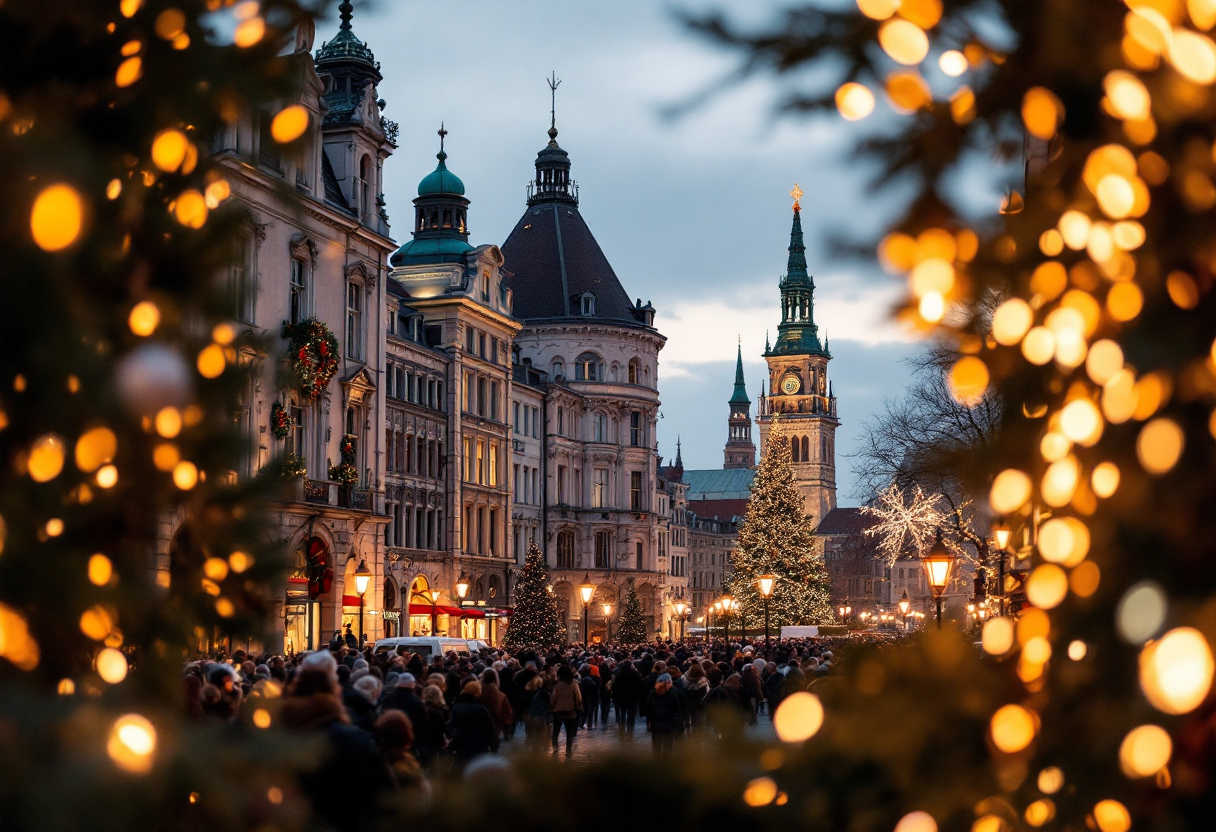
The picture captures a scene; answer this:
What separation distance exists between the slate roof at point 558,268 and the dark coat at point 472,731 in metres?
76.8

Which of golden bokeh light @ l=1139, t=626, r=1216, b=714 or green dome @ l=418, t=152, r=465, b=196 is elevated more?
green dome @ l=418, t=152, r=465, b=196

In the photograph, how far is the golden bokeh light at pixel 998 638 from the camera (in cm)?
452

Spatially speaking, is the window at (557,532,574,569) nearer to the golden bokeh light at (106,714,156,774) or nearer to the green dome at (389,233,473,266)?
the green dome at (389,233,473,266)

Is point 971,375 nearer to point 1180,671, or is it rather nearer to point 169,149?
point 1180,671

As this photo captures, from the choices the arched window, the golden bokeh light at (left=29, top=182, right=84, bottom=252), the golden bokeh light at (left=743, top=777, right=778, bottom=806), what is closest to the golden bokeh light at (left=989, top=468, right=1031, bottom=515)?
the golden bokeh light at (left=743, top=777, right=778, bottom=806)

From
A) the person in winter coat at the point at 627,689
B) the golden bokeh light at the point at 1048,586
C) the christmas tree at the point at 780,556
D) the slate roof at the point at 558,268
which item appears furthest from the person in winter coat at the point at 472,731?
the slate roof at the point at 558,268

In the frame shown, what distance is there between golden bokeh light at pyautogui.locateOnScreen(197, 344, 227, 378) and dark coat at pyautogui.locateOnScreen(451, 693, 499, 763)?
456 inches

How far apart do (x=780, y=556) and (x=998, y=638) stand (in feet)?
291

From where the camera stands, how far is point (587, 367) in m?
93.1

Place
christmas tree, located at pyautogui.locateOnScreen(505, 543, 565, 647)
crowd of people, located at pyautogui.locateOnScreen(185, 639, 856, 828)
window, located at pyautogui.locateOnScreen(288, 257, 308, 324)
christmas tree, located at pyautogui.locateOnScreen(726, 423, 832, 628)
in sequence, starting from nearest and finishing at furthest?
crowd of people, located at pyautogui.locateOnScreen(185, 639, 856, 828) < window, located at pyautogui.locateOnScreen(288, 257, 308, 324) < christmas tree, located at pyautogui.locateOnScreen(505, 543, 565, 647) < christmas tree, located at pyautogui.locateOnScreen(726, 423, 832, 628)

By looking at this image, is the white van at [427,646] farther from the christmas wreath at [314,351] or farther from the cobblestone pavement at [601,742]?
the christmas wreath at [314,351]

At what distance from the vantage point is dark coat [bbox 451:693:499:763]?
1620 centimetres

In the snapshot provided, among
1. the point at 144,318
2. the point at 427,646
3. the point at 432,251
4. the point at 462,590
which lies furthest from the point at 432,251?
the point at 144,318

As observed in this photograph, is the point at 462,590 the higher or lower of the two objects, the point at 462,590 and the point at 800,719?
the higher
